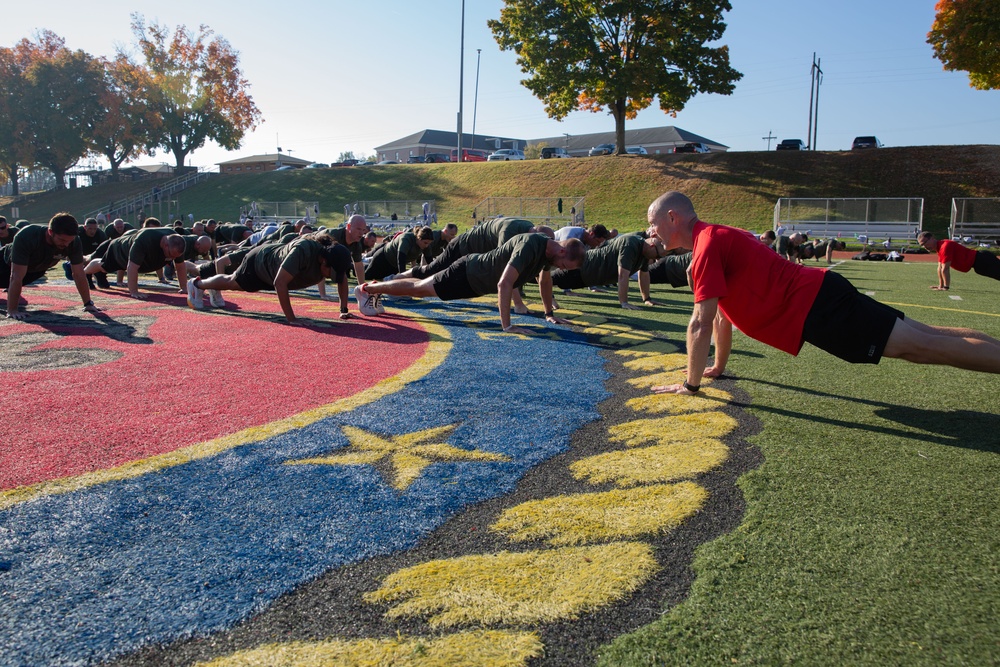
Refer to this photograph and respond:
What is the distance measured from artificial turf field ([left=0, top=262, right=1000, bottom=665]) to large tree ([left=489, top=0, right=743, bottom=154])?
39.5 m

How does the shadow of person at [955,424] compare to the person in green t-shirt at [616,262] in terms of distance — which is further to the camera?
the person in green t-shirt at [616,262]

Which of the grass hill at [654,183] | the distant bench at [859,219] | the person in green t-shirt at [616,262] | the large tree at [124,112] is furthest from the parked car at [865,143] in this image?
the large tree at [124,112]

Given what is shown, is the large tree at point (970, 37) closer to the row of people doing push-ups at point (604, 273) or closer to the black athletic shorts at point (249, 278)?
the row of people doing push-ups at point (604, 273)

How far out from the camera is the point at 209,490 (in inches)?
140

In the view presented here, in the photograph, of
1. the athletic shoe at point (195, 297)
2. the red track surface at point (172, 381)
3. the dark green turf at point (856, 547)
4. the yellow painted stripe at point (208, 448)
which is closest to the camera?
the dark green turf at point (856, 547)

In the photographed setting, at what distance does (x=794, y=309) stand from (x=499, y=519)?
2516mm

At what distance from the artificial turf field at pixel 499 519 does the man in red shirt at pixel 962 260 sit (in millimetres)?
5370

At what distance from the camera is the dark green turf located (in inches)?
85.2

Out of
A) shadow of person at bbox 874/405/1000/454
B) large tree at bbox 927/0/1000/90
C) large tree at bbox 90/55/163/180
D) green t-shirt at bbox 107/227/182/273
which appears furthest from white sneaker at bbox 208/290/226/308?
large tree at bbox 90/55/163/180

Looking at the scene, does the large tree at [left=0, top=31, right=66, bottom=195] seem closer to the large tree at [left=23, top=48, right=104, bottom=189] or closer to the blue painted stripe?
the large tree at [left=23, top=48, right=104, bottom=189]

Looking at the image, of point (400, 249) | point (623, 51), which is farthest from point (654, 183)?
point (400, 249)

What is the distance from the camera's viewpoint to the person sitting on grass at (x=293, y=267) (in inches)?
356

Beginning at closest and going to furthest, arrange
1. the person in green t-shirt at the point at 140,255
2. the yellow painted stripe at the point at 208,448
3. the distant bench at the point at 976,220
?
the yellow painted stripe at the point at 208,448 → the person in green t-shirt at the point at 140,255 → the distant bench at the point at 976,220

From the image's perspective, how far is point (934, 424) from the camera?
179 inches
